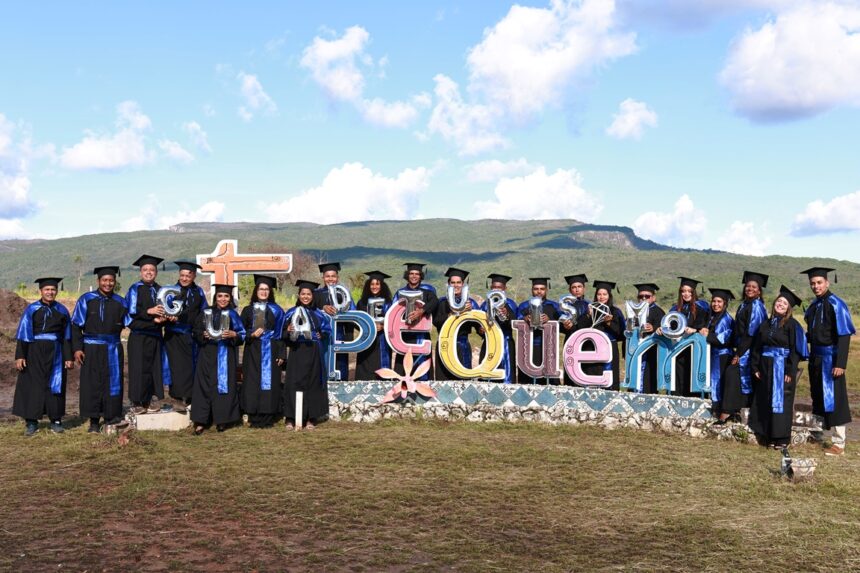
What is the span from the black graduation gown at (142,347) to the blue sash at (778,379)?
7.58m

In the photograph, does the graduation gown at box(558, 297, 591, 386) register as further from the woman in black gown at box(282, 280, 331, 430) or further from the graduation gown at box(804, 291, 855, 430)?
the woman in black gown at box(282, 280, 331, 430)

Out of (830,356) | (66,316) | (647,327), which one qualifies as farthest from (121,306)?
(830,356)

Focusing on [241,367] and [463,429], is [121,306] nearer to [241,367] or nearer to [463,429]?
[241,367]

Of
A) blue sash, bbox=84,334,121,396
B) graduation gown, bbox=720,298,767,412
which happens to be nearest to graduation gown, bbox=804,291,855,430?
graduation gown, bbox=720,298,767,412

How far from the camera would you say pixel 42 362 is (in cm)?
A: 1016

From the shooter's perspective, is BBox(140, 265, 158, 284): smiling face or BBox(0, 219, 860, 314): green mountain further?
BBox(0, 219, 860, 314): green mountain

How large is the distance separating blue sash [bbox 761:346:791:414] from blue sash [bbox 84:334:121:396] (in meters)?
8.00

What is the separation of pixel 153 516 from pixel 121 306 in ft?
14.1

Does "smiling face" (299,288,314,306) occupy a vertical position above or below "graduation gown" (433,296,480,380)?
above

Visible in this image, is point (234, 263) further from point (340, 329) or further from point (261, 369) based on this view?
point (261, 369)

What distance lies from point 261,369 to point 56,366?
2.54 m

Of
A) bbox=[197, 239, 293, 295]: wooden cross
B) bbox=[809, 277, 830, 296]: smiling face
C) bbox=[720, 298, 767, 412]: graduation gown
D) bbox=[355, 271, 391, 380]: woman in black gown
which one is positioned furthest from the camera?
bbox=[197, 239, 293, 295]: wooden cross

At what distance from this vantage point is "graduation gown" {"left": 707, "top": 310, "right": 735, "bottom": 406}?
33.6 feet

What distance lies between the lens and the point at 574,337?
1098cm
